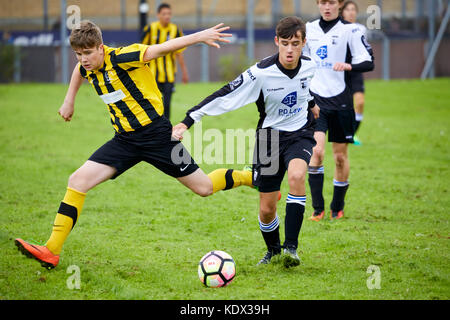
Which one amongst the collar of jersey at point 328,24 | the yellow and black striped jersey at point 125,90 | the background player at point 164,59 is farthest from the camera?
the background player at point 164,59

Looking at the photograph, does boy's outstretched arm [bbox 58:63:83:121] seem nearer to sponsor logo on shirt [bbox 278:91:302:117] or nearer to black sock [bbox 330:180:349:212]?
sponsor logo on shirt [bbox 278:91:302:117]

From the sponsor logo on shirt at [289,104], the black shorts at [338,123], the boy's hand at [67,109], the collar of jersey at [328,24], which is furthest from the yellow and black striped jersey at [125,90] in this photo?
the collar of jersey at [328,24]

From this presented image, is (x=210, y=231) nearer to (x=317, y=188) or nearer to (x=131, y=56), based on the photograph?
(x=317, y=188)

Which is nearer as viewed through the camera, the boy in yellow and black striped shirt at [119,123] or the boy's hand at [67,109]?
the boy in yellow and black striped shirt at [119,123]

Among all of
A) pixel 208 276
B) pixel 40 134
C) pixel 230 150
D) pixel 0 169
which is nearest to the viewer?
pixel 208 276

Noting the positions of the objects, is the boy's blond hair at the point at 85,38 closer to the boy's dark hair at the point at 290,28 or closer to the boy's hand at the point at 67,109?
the boy's hand at the point at 67,109

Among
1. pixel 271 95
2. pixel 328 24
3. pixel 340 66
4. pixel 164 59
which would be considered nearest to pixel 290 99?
pixel 271 95

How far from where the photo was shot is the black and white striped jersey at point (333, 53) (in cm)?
658

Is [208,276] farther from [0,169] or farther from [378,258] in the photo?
[0,169]

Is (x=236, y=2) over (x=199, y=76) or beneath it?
over

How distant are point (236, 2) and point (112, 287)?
2522 centimetres

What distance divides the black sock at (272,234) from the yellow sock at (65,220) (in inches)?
60.6
